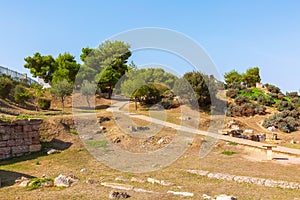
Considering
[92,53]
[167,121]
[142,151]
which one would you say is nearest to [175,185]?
[142,151]

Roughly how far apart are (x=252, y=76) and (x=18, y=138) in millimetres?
54792

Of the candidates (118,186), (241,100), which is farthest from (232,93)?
(118,186)

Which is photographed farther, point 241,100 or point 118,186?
point 241,100

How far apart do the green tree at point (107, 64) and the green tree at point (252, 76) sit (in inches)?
1210

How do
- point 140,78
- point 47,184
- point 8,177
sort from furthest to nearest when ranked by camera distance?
point 140,78 → point 8,177 → point 47,184

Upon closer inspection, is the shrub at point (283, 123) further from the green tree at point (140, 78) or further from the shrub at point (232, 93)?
the green tree at point (140, 78)

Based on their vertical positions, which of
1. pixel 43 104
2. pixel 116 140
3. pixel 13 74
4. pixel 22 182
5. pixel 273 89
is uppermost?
pixel 13 74

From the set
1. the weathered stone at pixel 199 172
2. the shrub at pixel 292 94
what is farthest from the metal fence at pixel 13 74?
the shrub at pixel 292 94

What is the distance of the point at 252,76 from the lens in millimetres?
61188

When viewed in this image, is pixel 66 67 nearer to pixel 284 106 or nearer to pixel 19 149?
pixel 19 149

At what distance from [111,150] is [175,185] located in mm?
7365

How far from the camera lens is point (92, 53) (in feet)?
144

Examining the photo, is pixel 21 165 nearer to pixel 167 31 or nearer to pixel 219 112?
pixel 167 31

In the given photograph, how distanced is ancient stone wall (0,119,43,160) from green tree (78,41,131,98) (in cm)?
2411
